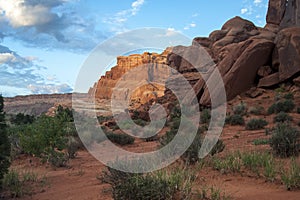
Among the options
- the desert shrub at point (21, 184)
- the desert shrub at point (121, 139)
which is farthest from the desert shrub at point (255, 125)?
the desert shrub at point (21, 184)

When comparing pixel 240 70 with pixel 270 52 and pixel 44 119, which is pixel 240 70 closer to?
pixel 270 52

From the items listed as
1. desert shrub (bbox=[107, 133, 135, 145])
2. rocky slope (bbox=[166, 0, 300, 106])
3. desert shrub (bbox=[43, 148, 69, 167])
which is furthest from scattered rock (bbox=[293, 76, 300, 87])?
desert shrub (bbox=[43, 148, 69, 167])

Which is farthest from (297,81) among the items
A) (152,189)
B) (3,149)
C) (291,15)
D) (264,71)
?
(3,149)

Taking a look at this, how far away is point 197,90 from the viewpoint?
31.6 meters

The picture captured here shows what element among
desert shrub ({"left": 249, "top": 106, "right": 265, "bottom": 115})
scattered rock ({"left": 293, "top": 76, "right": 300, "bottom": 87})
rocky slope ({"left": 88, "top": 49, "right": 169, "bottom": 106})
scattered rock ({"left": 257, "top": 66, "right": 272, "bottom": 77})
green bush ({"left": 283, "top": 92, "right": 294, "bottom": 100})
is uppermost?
rocky slope ({"left": 88, "top": 49, "right": 169, "bottom": 106})

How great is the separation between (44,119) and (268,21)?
4691 cm

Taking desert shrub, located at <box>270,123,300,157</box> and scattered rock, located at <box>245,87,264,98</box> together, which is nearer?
desert shrub, located at <box>270,123,300,157</box>

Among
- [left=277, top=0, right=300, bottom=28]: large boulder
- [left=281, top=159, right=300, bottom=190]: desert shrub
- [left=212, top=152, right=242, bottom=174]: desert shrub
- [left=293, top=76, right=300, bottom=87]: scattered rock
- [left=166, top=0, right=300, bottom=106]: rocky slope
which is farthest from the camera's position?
[left=277, top=0, right=300, bottom=28]: large boulder

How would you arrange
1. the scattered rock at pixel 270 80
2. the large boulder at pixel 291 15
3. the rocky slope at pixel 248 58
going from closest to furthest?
the rocky slope at pixel 248 58, the scattered rock at pixel 270 80, the large boulder at pixel 291 15

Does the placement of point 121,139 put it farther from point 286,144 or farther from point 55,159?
point 286,144

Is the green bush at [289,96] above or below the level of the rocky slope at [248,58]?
below

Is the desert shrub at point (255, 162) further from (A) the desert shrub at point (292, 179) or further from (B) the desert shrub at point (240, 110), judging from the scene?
(B) the desert shrub at point (240, 110)

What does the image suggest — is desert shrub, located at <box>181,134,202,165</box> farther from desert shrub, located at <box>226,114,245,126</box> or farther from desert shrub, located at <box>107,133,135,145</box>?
desert shrub, located at <box>226,114,245,126</box>

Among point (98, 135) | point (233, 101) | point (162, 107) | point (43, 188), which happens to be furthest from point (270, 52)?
point (43, 188)
